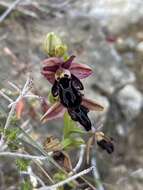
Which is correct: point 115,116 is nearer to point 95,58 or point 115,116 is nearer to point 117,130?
point 117,130

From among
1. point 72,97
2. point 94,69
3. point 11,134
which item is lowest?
point 11,134

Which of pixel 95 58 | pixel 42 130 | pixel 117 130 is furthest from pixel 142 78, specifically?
pixel 42 130

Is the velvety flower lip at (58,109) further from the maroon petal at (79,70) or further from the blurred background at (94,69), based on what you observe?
the blurred background at (94,69)

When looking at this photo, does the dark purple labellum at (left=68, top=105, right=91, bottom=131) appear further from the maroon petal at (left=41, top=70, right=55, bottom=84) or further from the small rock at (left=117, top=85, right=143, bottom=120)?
the small rock at (left=117, top=85, right=143, bottom=120)

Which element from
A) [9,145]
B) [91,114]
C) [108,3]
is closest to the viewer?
[9,145]

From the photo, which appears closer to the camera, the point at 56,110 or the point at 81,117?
the point at 81,117

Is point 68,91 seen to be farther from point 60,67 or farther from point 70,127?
point 70,127

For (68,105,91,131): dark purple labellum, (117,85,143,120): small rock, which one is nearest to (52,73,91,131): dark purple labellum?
(68,105,91,131): dark purple labellum

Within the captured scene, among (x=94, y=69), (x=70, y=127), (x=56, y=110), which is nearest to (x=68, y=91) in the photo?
(x=56, y=110)
